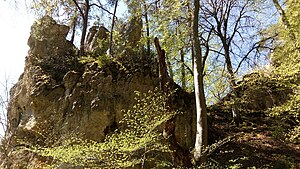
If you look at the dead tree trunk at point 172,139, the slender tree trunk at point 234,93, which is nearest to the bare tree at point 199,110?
the dead tree trunk at point 172,139

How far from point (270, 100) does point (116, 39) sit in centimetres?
762

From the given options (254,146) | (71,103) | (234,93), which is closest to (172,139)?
(71,103)

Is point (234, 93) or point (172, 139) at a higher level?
point (234, 93)

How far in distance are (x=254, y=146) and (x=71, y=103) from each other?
6315mm

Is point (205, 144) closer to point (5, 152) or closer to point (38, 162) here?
point (38, 162)

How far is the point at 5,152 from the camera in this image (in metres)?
9.50

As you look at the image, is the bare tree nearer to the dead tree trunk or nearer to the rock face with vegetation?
the dead tree trunk

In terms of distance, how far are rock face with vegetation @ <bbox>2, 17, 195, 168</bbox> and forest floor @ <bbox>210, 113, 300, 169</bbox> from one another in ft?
5.17

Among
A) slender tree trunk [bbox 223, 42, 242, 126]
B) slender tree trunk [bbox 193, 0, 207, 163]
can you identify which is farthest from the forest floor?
slender tree trunk [bbox 193, 0, 207, 163]

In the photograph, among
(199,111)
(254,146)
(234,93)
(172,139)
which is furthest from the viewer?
(234,93)

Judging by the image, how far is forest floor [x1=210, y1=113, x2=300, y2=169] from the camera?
8.78 metres

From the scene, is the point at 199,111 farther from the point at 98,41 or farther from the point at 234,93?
the point at 98,41

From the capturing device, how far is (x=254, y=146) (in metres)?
10.1

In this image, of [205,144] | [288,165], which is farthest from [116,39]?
[288,165]
